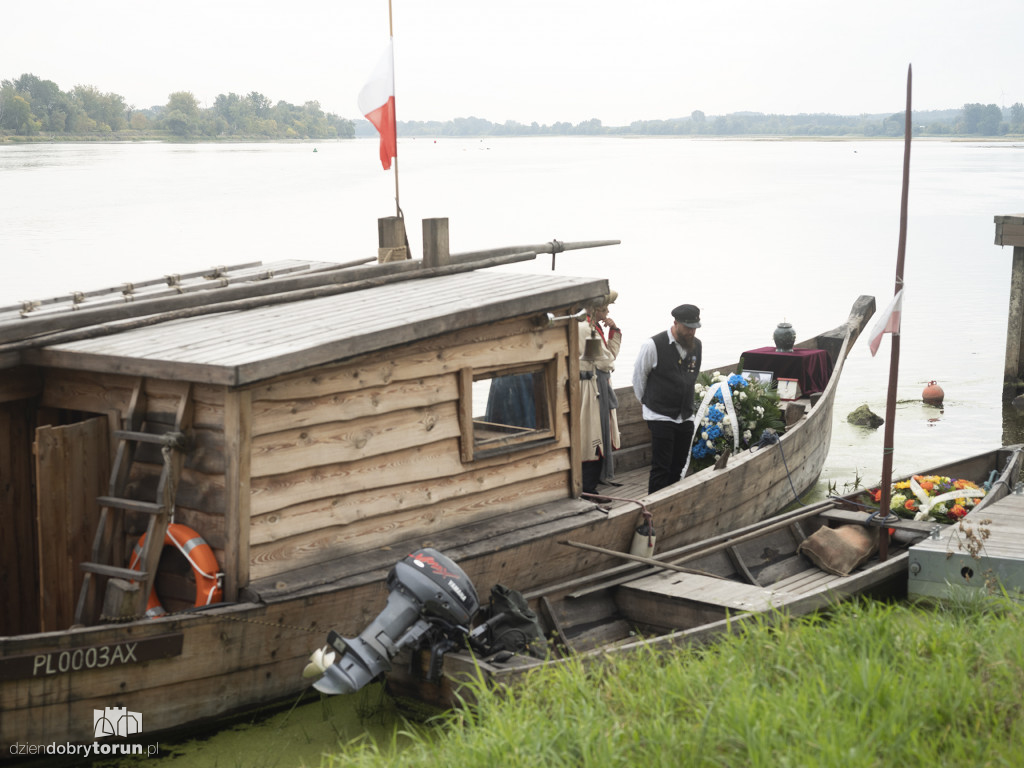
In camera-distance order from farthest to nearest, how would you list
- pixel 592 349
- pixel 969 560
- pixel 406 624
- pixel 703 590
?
1. pixel 592 349
2. pixel 703 590
3. pixel 969 560
4. pixel 406 624

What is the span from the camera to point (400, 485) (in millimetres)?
7426

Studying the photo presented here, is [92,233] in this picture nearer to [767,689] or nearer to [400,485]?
[400,485]

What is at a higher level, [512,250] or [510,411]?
[512,250]

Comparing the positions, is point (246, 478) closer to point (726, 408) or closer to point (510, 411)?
point (510, 411)

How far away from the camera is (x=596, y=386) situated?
988 centimetres

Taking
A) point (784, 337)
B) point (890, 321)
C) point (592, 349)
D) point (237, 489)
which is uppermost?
point (890, 321)

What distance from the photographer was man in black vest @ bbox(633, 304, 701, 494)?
9781mm

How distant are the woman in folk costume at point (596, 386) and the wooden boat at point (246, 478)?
134 centimetres

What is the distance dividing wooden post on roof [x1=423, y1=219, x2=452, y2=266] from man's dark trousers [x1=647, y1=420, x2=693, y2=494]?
2412 millimetres

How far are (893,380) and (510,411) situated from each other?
3036mm

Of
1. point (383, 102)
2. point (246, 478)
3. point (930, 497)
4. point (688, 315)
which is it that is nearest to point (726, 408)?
point (688, 315)

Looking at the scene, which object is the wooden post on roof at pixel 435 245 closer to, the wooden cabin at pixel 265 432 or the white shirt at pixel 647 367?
the wooden cabin at pixel 265 432

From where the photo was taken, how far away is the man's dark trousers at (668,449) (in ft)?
33.0

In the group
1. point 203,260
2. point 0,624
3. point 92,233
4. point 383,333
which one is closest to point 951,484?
point 383,333
